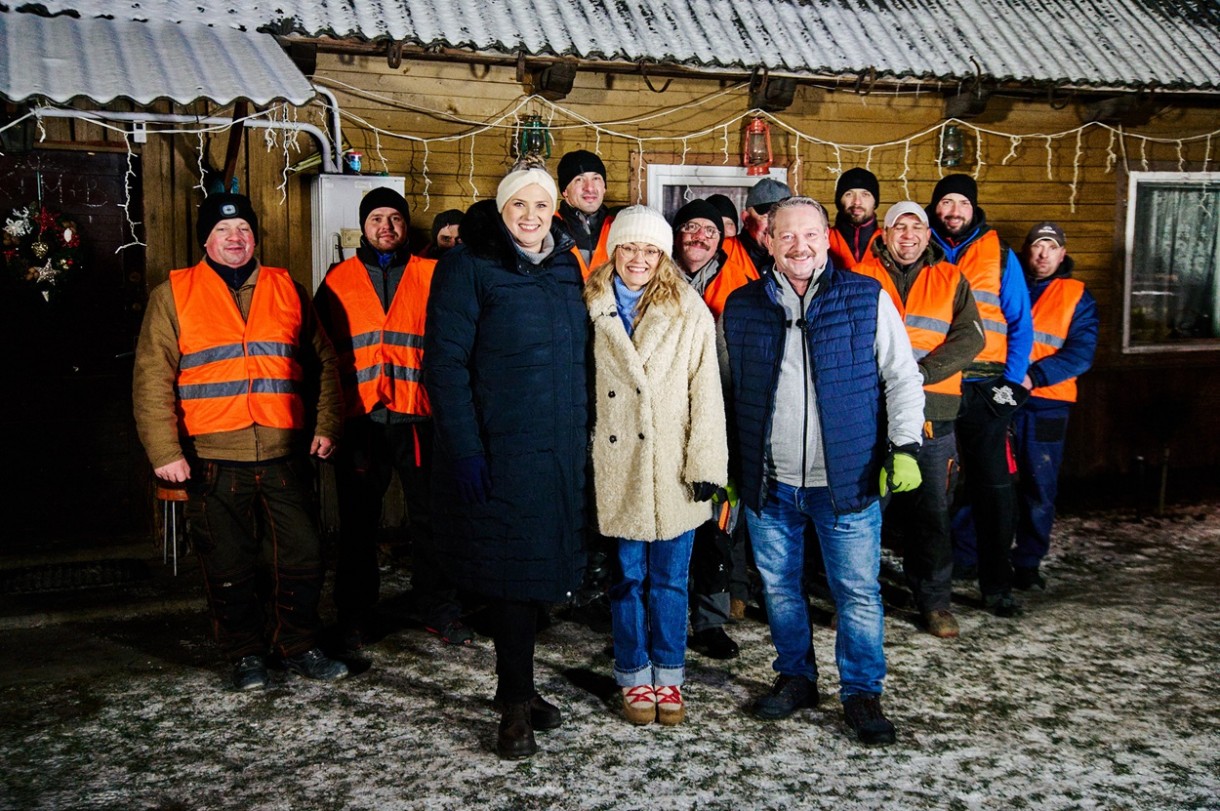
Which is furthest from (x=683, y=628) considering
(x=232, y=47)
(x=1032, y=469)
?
(x=232, y=47)

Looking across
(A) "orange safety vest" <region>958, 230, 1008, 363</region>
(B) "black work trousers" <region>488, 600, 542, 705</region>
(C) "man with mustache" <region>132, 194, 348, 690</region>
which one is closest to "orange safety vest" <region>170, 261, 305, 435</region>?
(C) "man with mustache" <region>132, 194, 348, 690</region>

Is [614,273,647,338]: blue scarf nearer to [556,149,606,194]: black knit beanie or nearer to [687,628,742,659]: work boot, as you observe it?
[556,149,606,194]: black knit beanie

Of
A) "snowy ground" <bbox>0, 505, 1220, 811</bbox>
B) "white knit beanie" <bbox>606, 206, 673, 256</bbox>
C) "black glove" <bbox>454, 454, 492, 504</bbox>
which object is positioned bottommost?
"snowy ground" <bbox>0, 505, 1220, 811</bbox>

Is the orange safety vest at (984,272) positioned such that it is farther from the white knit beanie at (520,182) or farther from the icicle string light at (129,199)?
the icicle string light at (129,199)

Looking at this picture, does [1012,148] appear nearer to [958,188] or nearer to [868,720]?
[958,188]

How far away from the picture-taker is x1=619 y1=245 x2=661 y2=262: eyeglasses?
12.0ft

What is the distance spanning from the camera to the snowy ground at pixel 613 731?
331 centimetres

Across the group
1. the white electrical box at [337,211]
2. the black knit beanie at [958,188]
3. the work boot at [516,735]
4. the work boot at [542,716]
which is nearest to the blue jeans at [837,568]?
the work boot at [542,716]

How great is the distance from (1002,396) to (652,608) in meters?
2.30

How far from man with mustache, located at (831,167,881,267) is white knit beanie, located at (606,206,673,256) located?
153cm

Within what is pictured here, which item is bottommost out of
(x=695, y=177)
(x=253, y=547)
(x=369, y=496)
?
(x=253, y=547)

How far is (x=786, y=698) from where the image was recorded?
3.88 metres

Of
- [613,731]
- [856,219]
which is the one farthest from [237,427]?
[856,219]

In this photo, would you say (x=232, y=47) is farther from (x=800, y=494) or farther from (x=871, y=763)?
(x=871, y=763)
